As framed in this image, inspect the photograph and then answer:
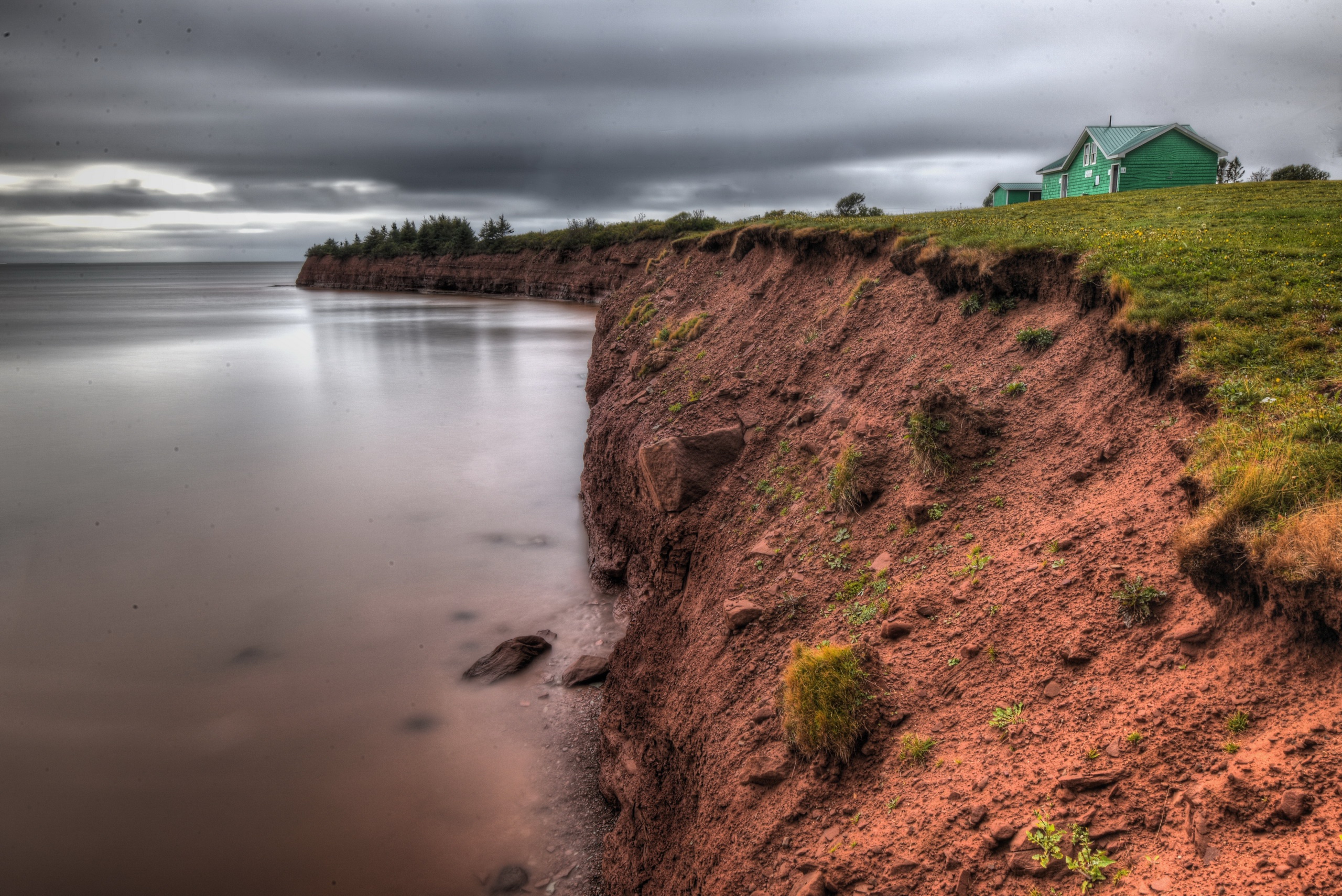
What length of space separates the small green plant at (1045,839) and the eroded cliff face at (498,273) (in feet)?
155

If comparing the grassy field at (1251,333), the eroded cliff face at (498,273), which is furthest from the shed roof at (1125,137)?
the eroded cliff face at (498,273)

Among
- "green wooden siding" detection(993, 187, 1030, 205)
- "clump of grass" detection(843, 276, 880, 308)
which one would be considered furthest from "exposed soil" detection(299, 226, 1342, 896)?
"green wooden siding" detection(993, 187, 1030, 205)

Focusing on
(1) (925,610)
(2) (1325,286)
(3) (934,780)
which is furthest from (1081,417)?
(3) (934,780)

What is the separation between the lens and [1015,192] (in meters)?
39.9

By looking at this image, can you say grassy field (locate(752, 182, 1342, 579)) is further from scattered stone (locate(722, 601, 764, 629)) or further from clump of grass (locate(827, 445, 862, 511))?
scattered stone (locate(722, 601, 764, 629))

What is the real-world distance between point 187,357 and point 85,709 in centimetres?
3862

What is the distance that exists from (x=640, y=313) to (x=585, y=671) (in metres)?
12.7

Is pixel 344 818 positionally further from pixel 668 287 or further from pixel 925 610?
pixel 668 287

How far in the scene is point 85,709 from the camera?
371 inches

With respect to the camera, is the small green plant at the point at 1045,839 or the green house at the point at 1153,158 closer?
the small green plant at the point at 1045,839

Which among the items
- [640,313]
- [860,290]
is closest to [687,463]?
[860,290]

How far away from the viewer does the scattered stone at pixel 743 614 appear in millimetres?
6715

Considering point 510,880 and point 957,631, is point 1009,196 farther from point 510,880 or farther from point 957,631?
point 510,880

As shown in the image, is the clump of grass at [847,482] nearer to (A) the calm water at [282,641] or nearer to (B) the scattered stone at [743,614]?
(B) the scattered stone at [743,614]
